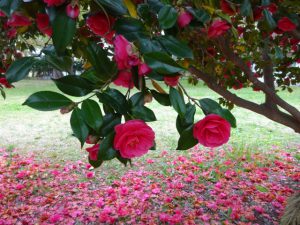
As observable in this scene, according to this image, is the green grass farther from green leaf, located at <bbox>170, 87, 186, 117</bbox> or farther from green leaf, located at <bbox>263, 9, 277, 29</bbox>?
green leaf, located at <bbox>170, 87, 186, 117</bbox>

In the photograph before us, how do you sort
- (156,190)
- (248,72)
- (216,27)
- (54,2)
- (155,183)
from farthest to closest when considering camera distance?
(155,183), (156,190), (248,72), (216,27), (54,2)

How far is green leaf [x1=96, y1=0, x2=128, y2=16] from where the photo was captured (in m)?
0.62

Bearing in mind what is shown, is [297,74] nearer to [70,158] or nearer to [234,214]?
[234,214]

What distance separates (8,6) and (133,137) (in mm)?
325

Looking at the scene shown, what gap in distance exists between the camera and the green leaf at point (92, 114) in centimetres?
64

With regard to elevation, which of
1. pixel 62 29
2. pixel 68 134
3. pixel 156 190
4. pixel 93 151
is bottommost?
pixel 156 190

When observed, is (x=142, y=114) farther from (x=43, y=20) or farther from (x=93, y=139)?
(x=43, y=20)

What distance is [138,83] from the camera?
642 millimetres

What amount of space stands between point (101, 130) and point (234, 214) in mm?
2149

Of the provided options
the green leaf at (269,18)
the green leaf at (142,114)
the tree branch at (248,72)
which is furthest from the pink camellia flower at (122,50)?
the tree branch at (248,72)

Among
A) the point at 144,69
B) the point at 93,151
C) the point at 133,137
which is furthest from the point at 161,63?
the point at 93,151

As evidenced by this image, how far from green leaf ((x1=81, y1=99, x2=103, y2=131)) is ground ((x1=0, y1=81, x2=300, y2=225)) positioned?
1992 millimetres

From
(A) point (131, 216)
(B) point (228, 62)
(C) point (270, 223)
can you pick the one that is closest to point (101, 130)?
(B) point (228, 62)

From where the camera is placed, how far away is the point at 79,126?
2.10 ft
